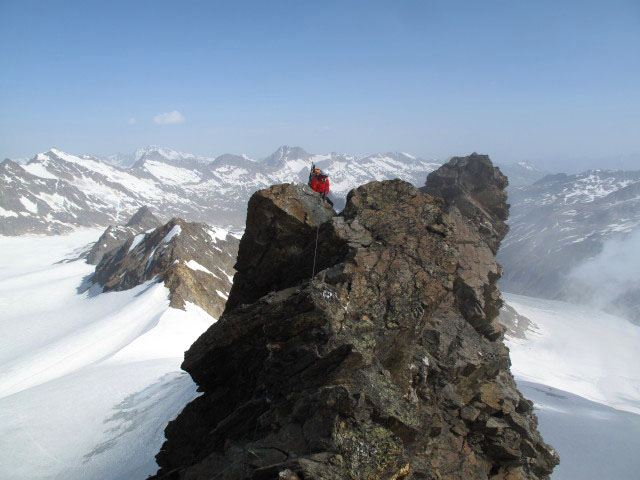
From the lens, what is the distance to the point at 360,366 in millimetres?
10930

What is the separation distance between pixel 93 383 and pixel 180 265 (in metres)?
38.5

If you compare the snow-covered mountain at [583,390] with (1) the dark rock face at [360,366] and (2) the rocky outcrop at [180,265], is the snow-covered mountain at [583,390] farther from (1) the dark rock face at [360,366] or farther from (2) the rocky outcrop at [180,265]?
(2) the rocky outcrop at [180,265]

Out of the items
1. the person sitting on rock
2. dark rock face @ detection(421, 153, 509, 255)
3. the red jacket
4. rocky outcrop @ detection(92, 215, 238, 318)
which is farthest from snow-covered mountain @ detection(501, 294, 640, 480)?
rocky outcrop @ detection(92, 215, 238, 318)

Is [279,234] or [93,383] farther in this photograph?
[93,383]

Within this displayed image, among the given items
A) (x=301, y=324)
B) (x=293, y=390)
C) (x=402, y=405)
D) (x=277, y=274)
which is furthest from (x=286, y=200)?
(x=402, y=405)

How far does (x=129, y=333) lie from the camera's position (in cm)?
5441

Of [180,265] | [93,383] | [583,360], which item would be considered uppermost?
[180,265]

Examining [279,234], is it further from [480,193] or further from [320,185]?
[480,193]

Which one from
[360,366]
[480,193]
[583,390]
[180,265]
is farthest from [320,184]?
[583,390]

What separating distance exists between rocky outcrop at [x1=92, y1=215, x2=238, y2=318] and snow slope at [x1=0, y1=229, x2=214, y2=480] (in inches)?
137

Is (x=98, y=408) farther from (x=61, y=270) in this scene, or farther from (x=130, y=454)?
(x=61, y=270)

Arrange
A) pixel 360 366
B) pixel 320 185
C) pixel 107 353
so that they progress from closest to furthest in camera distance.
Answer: pixel 360 366
pixel 320 185
pixel 107 353

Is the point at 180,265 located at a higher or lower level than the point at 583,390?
higher

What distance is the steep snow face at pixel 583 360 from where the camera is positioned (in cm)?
11988
